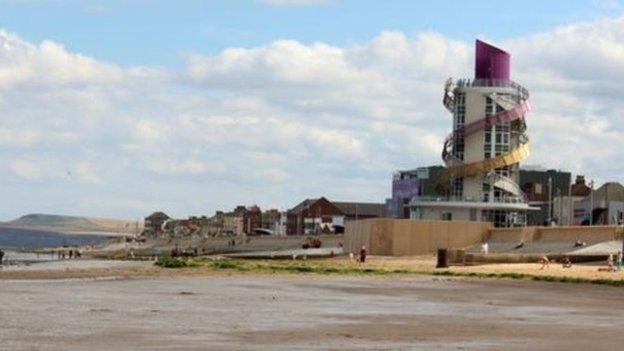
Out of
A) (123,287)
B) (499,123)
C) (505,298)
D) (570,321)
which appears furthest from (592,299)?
(499,123)

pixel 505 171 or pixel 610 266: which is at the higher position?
pixel 505 171

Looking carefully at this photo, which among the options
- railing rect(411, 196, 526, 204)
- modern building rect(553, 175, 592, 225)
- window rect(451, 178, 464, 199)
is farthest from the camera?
modern building rect(553, 175, 592, 225)

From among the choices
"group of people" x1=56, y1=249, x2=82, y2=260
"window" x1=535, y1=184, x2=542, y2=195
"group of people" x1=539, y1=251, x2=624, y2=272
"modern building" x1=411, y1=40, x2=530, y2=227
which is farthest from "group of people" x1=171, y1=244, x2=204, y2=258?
"group of people" x1=539, y1=251, x2=624, y2=272

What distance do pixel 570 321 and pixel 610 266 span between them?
3146cm

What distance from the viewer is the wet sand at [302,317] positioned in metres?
20.4

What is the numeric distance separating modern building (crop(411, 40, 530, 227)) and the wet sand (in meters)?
71.5

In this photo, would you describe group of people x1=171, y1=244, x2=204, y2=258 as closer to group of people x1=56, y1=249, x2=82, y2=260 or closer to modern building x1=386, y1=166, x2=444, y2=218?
group of people x1=56, y1=249, x2=82, y2=260

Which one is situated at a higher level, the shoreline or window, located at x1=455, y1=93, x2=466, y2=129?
window, located at x1=455, y1=93, x2=466, y2=129

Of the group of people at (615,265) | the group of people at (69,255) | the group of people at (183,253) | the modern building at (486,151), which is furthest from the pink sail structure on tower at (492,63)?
the group of people at (615,265)

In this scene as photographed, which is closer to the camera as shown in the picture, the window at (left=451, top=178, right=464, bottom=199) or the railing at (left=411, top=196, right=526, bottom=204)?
the railing at (left=411, top=196, right=526, bottom=204)

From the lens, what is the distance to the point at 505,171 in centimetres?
11638

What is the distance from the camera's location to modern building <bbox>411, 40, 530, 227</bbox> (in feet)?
378

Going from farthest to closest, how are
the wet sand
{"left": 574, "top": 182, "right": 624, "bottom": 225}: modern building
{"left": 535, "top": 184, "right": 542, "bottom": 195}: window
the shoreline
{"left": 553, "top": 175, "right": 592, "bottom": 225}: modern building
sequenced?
1. {"left": 535, "top": 184, "right": 542, "bottom": 195}: window
2. {"left": 553, "top": 175, "right": 592, "bottom": 225}: modern building
3. {"left": 574, "top": 182, "right": 624, "bottom": 225}: modern building
4. the shoreline
5. the wet sand

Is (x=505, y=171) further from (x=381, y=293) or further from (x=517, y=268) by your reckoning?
(x=381, y=293)
